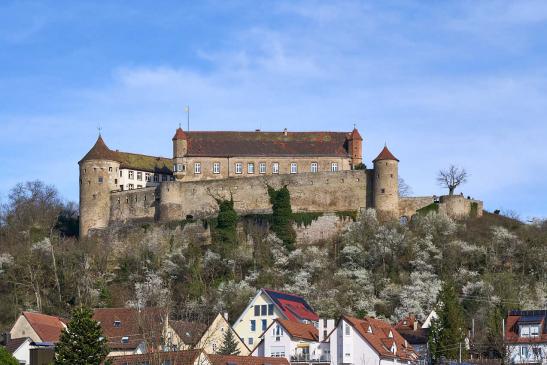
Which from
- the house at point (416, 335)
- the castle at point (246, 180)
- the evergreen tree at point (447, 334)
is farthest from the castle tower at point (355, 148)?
the evergreen tree at point (447, 334)

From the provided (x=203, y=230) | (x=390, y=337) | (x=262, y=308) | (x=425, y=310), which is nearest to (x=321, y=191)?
(x=203, y=230)

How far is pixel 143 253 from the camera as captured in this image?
299 ft

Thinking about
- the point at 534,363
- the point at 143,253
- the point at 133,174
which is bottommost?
the point at 534,363

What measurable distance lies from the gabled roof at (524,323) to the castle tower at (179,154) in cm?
3678

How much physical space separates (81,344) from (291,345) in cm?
1627

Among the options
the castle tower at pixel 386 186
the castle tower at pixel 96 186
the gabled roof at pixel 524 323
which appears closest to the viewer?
the gabled roof at pixel 524 323

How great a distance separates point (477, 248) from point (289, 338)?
86.8 feet

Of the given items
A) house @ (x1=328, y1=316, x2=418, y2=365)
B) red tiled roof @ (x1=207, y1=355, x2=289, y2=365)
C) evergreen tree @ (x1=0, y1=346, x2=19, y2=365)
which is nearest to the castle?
house @ (x1=328, y1=316, x2=418, y2=365)

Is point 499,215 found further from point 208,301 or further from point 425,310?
point 208,301

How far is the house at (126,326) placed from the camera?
60.4m

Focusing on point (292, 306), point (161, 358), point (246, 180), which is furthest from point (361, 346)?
point (246, 180)

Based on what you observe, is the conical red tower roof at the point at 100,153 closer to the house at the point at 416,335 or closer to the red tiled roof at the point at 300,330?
the house at the point at 416,335

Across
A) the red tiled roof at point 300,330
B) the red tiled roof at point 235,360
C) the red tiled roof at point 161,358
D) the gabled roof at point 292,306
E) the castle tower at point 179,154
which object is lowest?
the red tiled roof at point 235,360

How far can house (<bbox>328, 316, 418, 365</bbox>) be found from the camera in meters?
61.5
